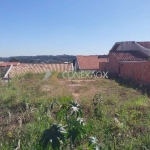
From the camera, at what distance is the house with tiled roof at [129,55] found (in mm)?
17875

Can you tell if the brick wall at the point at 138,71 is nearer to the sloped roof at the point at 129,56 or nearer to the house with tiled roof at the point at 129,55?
the house with tiled roof at the point at 129,55

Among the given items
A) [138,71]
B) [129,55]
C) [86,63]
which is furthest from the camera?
[86,63]

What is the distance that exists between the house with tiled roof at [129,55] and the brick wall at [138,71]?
234 cm

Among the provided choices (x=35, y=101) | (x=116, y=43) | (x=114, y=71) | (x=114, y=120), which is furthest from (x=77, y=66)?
(x=114, y=120)

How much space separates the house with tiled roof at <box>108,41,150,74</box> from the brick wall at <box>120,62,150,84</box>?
2342 mm

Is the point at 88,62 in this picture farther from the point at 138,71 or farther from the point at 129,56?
the point at 138,71

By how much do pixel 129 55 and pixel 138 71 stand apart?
6517mm

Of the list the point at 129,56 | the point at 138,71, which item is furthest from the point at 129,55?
the point at 138,71

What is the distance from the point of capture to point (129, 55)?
1870 cm

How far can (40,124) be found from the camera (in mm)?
4203

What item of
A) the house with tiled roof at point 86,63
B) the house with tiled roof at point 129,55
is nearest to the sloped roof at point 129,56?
the house with tiled roof at point 129,55

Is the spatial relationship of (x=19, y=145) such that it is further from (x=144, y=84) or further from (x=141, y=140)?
(x=144, y=84)

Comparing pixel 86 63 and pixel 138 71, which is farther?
pixel 86 63

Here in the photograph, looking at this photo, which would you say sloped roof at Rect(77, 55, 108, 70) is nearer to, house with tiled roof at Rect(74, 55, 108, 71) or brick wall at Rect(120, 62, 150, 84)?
house with tiled roof at Rect(74, 55, 108, 71)
